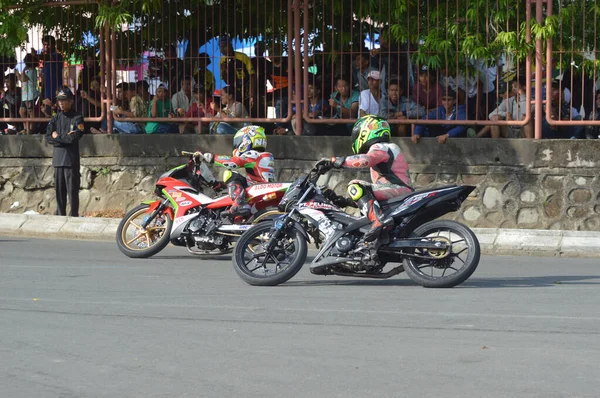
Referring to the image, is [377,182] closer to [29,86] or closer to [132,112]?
[132,112]

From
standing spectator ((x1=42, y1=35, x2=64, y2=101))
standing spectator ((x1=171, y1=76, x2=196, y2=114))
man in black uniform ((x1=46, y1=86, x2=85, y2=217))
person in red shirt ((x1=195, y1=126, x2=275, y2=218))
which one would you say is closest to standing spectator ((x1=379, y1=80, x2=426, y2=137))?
person in red shirt ((x1=195, y1=126, x2=275, y2=218))

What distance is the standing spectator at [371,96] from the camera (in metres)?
14.1

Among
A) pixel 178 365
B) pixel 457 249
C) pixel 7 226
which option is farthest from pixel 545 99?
pixel 178 365

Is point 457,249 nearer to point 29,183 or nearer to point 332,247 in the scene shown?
point 332,247

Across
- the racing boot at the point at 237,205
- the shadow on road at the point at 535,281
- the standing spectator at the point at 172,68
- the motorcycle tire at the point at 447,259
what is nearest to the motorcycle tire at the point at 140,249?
the racing boot at the point at 237,205

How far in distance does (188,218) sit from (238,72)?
12.3ft

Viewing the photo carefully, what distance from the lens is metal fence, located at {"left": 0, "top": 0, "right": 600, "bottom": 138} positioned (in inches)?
536

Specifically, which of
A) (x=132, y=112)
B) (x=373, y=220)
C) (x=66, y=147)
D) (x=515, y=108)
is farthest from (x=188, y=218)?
(x=132, y=112)

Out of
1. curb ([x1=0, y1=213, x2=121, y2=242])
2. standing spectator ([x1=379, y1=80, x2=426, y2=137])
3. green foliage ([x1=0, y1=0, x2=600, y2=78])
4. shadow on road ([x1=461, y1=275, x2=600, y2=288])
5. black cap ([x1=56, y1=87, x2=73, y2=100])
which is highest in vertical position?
green foliage ([x1=0, y1=0, x2=600, y2=78])

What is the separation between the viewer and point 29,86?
16422mm

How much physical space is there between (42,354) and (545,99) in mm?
8516

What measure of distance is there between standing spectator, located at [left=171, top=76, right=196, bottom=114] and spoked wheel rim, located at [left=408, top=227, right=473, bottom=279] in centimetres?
652

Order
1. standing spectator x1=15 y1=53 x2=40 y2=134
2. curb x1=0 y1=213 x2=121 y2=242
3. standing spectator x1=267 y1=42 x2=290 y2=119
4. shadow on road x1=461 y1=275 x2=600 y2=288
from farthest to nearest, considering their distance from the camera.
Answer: standing spectator x1=15 y1=53 x2=40 y2=134, standing spectator x1=267 y1=42 x2=290 y2=119, curb x1=0 y1=213 x2=121 y2=242, shadow on road x1=461 y1=275 x2=600 y2=288

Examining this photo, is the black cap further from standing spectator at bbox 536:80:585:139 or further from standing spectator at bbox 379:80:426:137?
standing spectator at bbox 536:80:585:139
